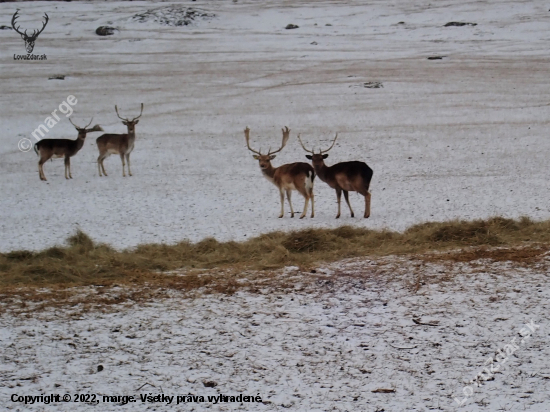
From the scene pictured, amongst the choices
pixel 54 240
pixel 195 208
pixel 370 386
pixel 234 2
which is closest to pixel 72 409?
pixel 370 386

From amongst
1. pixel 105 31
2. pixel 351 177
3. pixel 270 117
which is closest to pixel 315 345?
pixel 351 177

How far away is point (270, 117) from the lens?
23.0 meters

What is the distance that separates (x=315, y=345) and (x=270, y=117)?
17.1 meters

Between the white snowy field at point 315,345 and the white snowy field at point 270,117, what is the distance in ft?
12.1

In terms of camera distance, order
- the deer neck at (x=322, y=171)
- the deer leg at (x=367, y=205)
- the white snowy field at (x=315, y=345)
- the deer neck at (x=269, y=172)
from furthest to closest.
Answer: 1. the deer neck at (x=269, y=172)
2. the deer neck at (x=322, y=171)
3. the deer leg at (x=367, y=205)
4. the white snowy field at (x=315, y=345)

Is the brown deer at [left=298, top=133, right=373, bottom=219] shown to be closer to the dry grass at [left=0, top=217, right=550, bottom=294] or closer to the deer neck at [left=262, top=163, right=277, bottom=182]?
the deer neck at [left=262, top=163, right=277, bottom=182]

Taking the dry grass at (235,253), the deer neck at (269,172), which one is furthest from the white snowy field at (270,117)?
the dry grass at (235,253)

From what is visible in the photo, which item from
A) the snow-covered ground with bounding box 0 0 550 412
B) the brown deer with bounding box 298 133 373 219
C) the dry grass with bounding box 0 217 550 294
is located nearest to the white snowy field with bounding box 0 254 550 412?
the snow-covered ground with bounding box 0 0 550 412

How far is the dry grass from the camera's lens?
823cm

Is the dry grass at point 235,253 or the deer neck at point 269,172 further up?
the deer neck at point 269,172

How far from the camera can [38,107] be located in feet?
82.2

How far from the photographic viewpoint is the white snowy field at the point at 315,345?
559cm

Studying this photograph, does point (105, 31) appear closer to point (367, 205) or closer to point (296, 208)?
point (296, 208)

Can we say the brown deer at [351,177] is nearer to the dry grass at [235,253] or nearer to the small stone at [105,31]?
the dry grass at [235,253]
